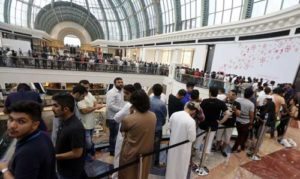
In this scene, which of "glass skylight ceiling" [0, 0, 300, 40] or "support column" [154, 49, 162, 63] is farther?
"support column" [154, 49, 162, 63]

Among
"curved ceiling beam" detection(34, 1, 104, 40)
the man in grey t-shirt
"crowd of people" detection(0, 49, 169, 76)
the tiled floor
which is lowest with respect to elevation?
the tiled floor

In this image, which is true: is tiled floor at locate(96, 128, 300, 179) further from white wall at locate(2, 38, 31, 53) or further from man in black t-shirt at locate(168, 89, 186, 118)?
white wall at locate(2, 38, 31, 53)

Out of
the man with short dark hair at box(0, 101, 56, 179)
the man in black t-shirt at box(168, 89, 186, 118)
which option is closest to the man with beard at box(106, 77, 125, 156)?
the man in black t-shirt at box(168, 89, 186, 118)

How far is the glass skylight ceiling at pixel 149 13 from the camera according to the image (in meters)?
12.5

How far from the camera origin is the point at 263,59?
9.87m

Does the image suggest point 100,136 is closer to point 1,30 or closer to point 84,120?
point 84,120

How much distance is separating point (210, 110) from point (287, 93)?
517 centimetres

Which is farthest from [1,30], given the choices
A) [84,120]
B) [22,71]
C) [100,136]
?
[84,120]

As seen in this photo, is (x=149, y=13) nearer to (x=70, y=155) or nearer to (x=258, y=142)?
(x=258, y=142)

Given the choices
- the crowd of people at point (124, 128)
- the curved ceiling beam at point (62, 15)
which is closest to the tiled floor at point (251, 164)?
the crowd of people at point (124, 128)

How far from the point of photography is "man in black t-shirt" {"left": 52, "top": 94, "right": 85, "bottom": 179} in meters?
1.60

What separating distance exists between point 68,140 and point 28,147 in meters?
0.53

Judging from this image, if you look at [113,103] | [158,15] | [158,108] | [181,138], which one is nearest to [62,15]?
[158,15]

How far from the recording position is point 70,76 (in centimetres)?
1325
